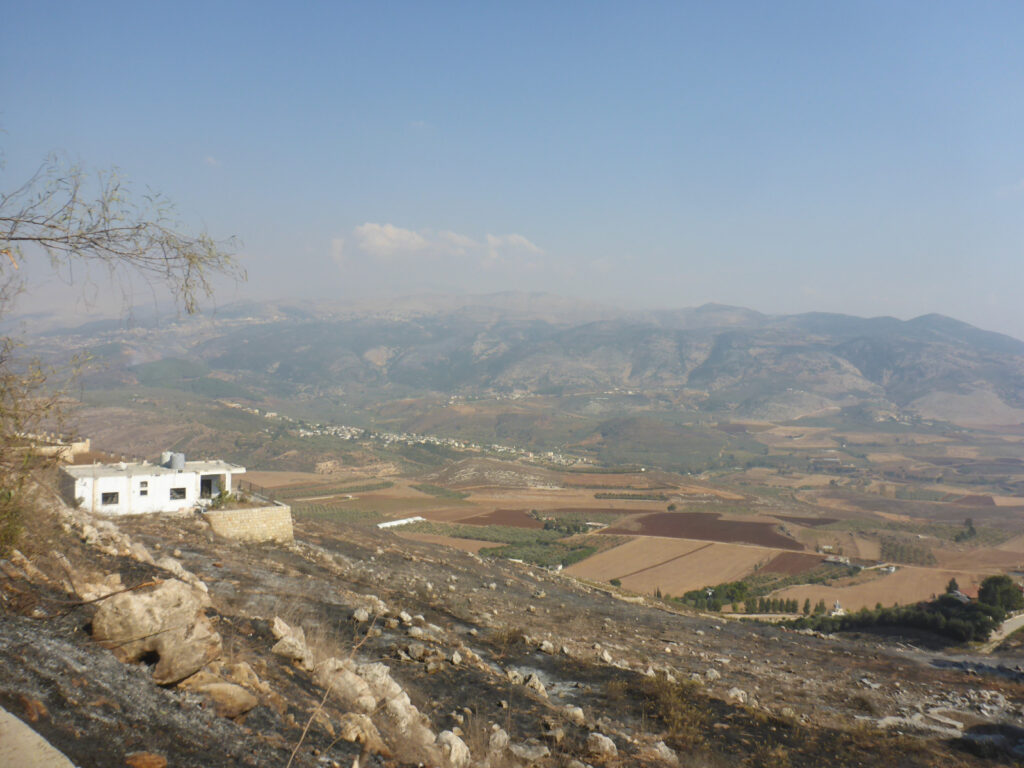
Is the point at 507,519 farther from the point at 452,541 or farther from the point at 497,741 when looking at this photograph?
the point at 497,741

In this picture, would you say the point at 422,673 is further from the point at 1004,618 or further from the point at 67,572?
the point at 1004,618

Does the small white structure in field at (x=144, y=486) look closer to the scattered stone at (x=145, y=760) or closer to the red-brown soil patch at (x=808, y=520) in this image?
the scattered stone at (x=145, y=760)

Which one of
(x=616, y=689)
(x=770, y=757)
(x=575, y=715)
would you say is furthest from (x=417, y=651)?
(x=770, y=757)

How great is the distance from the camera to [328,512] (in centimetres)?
5997

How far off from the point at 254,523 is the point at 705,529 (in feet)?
179

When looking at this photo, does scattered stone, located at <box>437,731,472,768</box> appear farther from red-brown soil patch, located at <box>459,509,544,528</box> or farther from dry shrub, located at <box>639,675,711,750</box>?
red-brown soil patch, located at <box>459,509,544,528</box>

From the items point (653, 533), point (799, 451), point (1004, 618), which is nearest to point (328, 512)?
point (653, 533)

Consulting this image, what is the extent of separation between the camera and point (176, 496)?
840 inches

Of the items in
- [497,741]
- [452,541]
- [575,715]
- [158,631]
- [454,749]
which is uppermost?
[158,631]

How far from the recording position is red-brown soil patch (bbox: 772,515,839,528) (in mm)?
71419

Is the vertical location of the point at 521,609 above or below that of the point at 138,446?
above

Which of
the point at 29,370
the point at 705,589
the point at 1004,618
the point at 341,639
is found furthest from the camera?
the point at 705,589

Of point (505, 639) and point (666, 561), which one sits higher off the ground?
point (505, 639)

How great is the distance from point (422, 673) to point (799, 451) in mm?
159300
